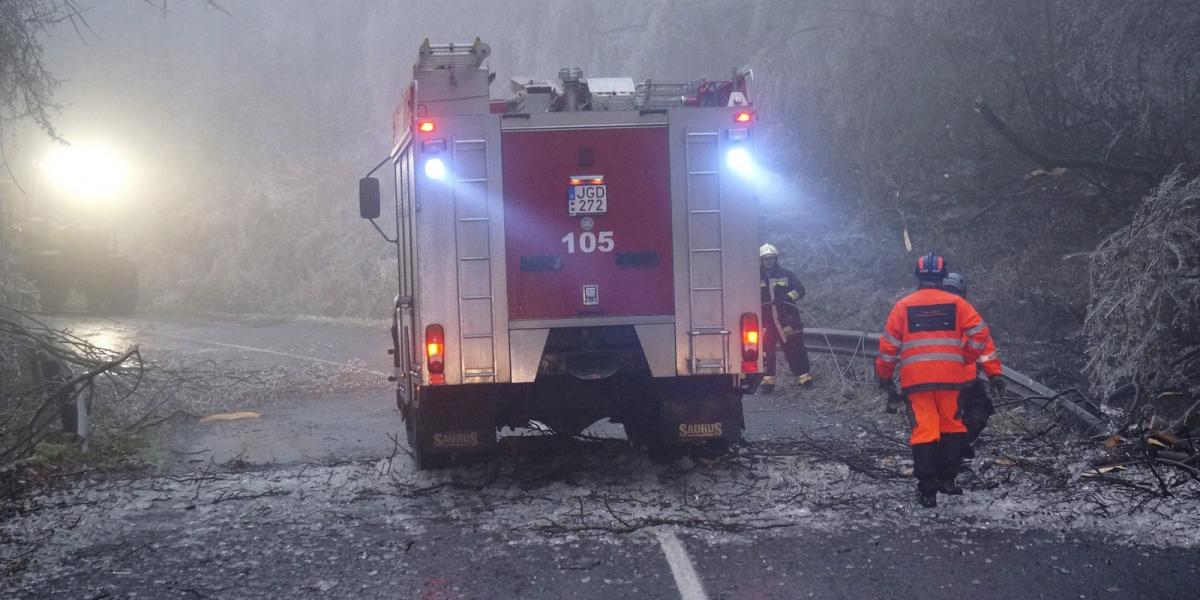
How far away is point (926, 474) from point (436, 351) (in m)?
3.23

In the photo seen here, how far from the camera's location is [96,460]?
8.83 metres

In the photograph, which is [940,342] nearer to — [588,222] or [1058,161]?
[588,222]

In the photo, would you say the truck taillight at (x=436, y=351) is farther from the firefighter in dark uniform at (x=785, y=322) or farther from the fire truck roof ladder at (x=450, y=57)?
the firefighter in dark uniform at (x=785, y=322)

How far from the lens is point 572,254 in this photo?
7465 millimetres

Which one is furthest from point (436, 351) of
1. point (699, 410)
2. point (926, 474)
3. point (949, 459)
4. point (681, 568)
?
point (949, 459)

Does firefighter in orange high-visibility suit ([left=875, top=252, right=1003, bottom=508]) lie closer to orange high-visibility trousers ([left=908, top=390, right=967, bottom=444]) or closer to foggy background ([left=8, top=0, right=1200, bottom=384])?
orange high-visibility trousers ([left=908, top=390, right=967, bottom=444])

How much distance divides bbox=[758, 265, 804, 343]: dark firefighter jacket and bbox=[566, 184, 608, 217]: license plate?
5220 mm

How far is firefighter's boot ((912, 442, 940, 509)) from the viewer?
6.73 m

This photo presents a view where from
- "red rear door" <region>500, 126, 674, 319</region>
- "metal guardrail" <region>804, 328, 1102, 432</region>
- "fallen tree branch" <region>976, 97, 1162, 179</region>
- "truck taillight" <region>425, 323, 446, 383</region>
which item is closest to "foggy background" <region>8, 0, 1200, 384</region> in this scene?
"fallen tree branch" <region>976, 97, 1162, 179</region>

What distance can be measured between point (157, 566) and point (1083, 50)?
11.4 metres

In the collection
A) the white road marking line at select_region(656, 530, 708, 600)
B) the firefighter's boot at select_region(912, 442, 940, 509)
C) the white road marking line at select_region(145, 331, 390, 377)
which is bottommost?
the white road marking line at select_region(656, 530, 708, 600)

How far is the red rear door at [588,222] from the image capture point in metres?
7.43

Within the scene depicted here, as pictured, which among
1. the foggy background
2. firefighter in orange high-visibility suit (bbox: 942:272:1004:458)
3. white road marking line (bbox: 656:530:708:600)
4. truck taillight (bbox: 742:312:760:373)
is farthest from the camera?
the foggy background

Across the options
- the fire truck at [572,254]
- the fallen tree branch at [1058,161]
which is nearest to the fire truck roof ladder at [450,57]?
the fire truck at [572,254]
